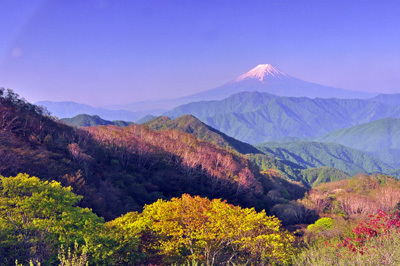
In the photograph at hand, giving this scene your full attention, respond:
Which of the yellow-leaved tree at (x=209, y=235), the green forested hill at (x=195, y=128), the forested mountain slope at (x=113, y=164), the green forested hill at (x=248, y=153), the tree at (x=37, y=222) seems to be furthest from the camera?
the green forested hill at (x=195, y=128)

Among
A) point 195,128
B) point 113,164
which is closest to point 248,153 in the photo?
point 195,128

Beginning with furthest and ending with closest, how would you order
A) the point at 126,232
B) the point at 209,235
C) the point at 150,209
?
1. the point at 150,209
2. the point at 209,235
3. the point at 126,232

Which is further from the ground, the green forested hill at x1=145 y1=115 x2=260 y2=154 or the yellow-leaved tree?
the yellow-leaved tree

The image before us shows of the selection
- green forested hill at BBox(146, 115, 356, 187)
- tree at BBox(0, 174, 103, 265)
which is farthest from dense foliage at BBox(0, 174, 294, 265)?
green forested hill at BBox(146, 115, 356, 187)

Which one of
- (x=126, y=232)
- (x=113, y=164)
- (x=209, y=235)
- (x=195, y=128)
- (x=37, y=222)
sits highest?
(x=37, y=222)

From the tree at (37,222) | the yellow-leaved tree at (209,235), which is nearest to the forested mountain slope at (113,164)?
the tree at (37,222)

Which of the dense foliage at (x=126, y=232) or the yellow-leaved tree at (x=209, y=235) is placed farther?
the yellow-leaved tree at (x=209, y=235)

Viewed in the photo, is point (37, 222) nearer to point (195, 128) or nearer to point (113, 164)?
point (113, 164)

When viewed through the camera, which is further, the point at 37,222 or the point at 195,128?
the point at 195,128

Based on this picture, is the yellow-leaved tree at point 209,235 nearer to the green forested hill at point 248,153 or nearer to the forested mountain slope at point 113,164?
the forested mountain slope at point 113,164

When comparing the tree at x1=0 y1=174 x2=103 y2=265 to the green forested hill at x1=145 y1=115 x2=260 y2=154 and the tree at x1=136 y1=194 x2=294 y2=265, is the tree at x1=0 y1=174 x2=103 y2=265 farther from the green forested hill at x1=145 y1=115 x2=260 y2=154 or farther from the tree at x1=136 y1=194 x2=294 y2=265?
the green forested hill at x1=145 y1=115 x2=260 y2=154

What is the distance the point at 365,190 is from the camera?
51.0m

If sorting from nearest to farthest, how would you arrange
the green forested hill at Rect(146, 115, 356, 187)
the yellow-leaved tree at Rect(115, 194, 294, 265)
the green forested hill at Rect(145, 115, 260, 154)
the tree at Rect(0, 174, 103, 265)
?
1. the tree at Rect(0, 174, 103, 265)
2. the yellow-leaved tree at Rect(115, 194, 294, 265)
3. the green forested hill at Rect(146, 115, 356, 187)
4. the green forested hill at Rect(145, 115, 260, 154)

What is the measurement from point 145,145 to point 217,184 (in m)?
14.1
